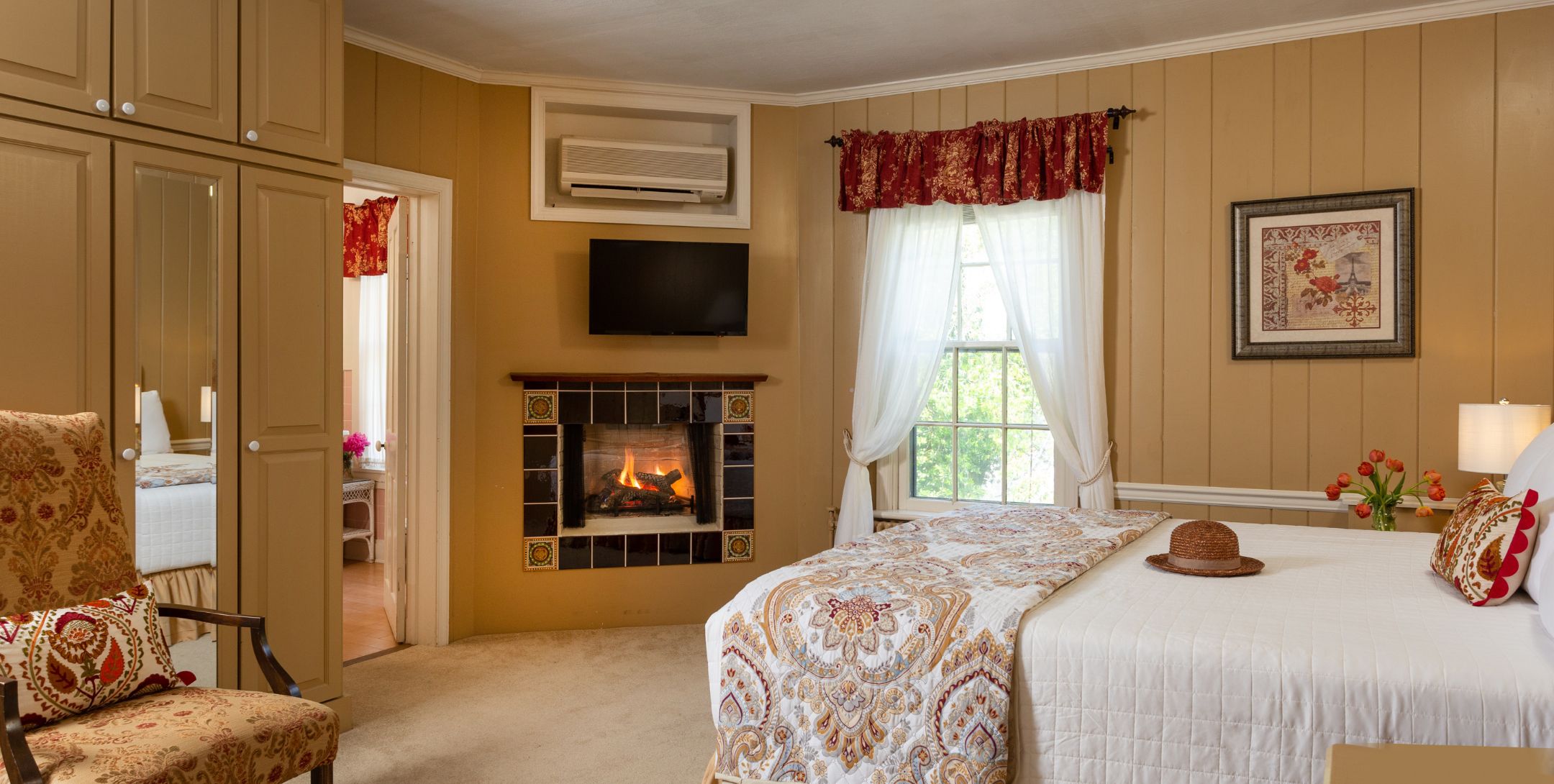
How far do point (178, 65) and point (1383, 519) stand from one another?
162 inches

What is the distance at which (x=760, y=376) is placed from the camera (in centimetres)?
465

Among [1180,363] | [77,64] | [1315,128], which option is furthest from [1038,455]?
[77,64]

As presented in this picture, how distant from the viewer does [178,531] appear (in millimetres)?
2727

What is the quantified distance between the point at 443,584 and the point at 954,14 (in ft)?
10.7

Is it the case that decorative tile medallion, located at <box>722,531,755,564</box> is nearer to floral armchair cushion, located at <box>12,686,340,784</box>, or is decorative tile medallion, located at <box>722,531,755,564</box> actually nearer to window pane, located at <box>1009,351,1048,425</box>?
window pane, located at <box>1009,351,1048,425</box>

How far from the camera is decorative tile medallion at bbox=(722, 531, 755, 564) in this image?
468cm

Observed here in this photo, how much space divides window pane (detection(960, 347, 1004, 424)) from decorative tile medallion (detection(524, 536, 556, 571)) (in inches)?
80.1

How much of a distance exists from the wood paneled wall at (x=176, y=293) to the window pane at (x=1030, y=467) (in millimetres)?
3175

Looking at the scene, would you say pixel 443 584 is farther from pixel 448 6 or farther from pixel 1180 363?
pixel 1180 363

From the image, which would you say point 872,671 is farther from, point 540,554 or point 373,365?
point 373,365

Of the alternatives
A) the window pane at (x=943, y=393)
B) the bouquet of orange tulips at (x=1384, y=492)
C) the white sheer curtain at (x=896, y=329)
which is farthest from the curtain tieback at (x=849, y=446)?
the bouquet of orange tulips at (x=1384, y=492)

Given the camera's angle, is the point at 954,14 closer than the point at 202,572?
No

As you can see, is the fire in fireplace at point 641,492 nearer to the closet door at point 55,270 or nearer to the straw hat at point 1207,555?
the closet door at point 55,270

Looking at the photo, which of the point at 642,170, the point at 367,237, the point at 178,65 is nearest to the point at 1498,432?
the point at 642,170
